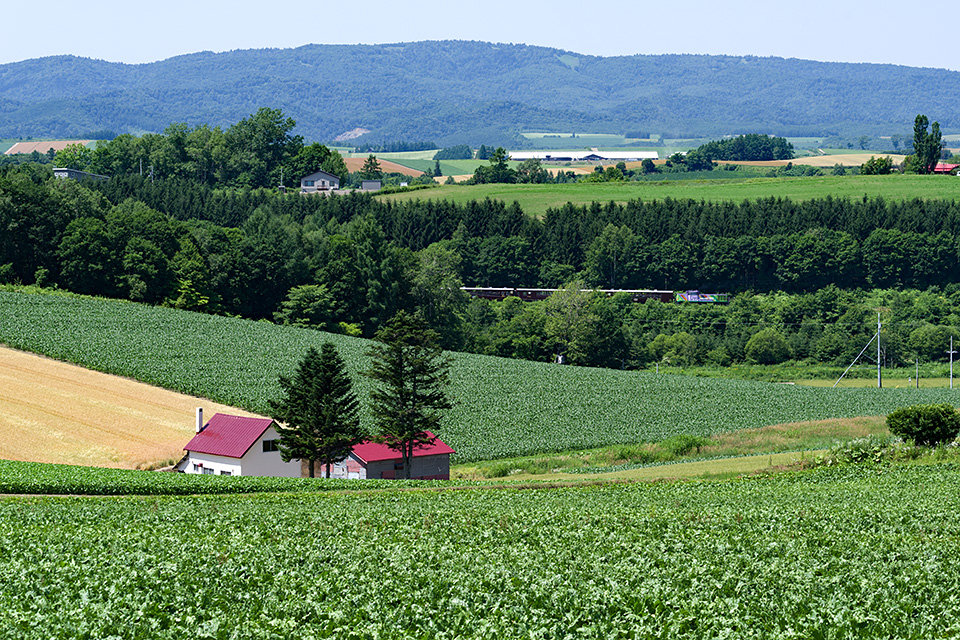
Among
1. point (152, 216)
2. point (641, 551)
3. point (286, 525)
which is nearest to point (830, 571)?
point (641, 551)

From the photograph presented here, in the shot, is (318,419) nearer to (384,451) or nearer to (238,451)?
(238,451)

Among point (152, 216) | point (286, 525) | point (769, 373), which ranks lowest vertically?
point (769, 373)

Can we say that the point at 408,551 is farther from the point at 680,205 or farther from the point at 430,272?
the point at 680,205

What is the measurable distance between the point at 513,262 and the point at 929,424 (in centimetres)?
11057

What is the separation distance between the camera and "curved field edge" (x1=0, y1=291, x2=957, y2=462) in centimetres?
6702

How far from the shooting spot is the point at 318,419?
2020 inches

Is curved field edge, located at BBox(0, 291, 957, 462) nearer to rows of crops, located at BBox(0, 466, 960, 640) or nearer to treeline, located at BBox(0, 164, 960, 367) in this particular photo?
treeline, located at BBox(0, 164, 960, 367)

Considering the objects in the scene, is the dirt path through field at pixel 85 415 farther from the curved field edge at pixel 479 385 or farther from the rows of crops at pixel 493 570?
the rows of crops at pixel 493 570

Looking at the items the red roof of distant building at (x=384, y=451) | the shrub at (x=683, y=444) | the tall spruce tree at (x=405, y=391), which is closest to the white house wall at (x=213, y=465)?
the red roof of distant building at (x=384, y=451)

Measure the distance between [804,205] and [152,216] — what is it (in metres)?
96.1

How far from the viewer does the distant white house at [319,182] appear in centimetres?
19462

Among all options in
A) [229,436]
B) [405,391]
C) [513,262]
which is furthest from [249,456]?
[513,262]

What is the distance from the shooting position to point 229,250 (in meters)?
113

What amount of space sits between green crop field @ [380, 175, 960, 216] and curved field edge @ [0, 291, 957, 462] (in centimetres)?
9288
